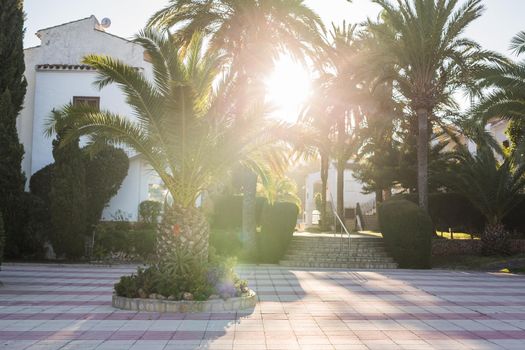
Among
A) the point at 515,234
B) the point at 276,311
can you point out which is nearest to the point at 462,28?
the point at 515,234

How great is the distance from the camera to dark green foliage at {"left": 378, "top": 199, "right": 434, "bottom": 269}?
58.8ft

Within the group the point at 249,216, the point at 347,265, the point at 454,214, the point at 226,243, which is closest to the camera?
the point at 347,265

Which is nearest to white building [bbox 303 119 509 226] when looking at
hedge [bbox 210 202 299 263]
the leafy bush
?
hedge [bbox 210 202 299 263]

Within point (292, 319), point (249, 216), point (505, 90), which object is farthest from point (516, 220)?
point (292, 319)

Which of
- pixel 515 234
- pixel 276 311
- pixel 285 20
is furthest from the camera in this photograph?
pixel 515 234

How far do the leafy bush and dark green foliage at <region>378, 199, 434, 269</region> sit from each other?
9643 mm

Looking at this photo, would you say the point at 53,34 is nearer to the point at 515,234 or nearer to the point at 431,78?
the point at 431,78

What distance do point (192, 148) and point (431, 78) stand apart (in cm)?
1266

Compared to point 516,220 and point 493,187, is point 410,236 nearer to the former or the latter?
point 493,187

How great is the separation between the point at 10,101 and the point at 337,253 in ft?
40.7

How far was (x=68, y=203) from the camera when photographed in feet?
57.5

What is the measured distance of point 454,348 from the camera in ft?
21.8

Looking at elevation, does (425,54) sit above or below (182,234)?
above

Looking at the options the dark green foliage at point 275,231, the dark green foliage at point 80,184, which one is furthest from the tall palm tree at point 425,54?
the dark green foliage at point 80,184
